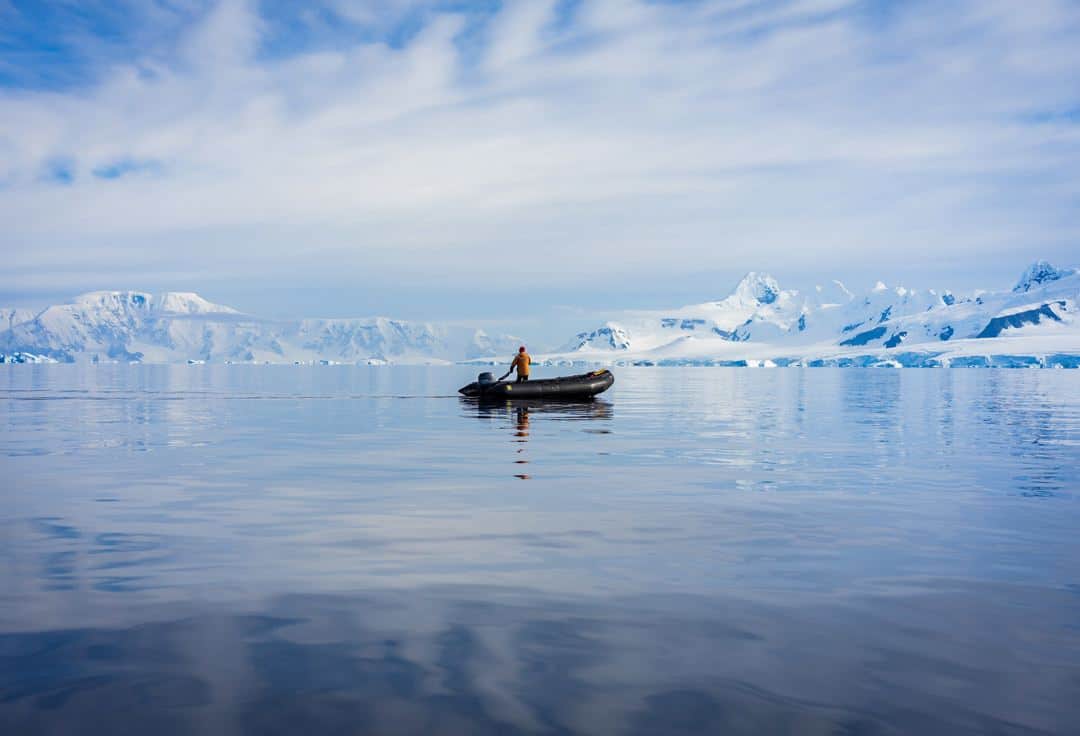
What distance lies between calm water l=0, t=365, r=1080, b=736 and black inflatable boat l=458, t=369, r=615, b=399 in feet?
86.7

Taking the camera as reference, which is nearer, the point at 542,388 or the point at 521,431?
the point at 521,431

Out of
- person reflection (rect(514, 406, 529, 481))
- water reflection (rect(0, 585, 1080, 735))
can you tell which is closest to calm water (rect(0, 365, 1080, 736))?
water reflection (rect(0, 585, 1080, 735))

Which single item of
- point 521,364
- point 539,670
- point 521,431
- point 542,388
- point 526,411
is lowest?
point 539,670

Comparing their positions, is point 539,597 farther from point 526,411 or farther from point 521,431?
point 526,411

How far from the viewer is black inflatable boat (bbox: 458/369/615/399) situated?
4969 cm

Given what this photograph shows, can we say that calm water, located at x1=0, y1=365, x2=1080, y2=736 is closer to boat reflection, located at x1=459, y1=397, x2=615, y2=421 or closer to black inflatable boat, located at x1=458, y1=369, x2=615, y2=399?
boat reflection, located at x1=459, y1=397, x2=615, y2=421

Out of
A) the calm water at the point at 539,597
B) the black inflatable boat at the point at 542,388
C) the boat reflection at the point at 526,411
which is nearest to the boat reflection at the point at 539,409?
the boat reflection at the point at 526,411

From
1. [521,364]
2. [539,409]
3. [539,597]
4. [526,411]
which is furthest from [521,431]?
[539,597]

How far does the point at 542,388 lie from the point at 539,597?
132ft

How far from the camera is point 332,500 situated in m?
17.2

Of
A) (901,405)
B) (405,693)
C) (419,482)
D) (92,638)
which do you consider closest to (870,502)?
(419,482)

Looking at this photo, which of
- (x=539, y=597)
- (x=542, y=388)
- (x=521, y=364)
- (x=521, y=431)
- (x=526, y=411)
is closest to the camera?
(x=539, y=597)

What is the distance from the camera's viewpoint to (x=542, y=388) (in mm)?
50344

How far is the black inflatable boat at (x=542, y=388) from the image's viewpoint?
49.7 metres
